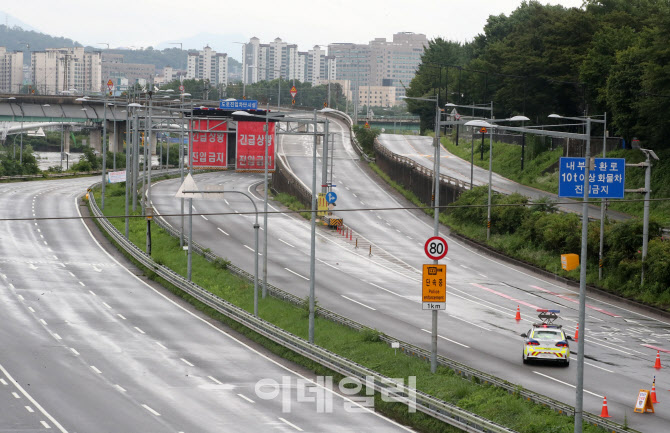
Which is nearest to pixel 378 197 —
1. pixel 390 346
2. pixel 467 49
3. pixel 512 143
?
pixel 512 143

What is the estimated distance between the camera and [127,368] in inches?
1430

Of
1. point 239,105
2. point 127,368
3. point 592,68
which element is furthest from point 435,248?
point 592,68

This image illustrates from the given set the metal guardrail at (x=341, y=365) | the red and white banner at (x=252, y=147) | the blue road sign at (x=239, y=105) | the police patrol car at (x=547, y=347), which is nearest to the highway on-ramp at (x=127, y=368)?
the metal guardrail at (x=341, y=365)

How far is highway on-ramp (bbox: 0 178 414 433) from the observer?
29.3 metres

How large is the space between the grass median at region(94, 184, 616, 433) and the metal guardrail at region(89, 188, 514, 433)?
13.2 inches

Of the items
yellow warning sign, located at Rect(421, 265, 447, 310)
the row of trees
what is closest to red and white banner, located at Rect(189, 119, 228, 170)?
yellow warning sign, located at Rect(421, 265, 447, 310)

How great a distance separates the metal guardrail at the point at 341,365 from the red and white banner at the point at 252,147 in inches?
287

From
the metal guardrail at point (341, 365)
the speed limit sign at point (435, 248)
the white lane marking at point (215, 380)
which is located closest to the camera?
the metal guardrail at point (341, 365)

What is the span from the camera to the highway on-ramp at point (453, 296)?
3501cm

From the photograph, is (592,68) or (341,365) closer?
(341,365)

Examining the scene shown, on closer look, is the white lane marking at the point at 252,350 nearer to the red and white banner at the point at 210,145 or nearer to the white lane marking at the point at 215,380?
the white lane marking at the point at 215,380

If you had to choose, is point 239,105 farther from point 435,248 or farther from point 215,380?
point 435,248

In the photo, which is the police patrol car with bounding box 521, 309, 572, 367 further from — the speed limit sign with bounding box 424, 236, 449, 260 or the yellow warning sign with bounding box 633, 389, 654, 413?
the yellow warning sign with bounding box 633, 389, 654, 413

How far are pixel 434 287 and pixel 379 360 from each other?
144 inches
